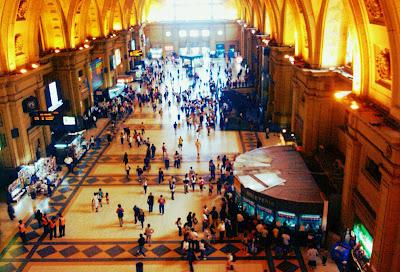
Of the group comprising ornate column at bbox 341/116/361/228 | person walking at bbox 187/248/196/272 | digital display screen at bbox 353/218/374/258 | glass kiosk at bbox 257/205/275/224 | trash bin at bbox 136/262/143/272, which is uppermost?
ornate column at bbox 341/116/361/228

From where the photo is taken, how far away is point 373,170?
13328mm

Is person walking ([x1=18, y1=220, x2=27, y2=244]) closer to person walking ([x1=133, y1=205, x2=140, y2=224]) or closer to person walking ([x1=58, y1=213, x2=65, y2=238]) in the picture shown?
person walking ([x1=58, y1=213, x2=65, y2=238])

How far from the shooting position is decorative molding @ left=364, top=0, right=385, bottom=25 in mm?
11789

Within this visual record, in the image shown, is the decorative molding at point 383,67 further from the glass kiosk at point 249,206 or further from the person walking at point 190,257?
the person walking at point 190,257

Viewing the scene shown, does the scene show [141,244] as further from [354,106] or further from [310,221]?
[354,106]

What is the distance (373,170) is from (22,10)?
18663 millimetres

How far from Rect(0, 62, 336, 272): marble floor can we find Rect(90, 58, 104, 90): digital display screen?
34.0ft

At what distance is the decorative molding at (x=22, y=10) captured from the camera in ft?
71.2

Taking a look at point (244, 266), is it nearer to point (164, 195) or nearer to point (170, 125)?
point (164, 195)

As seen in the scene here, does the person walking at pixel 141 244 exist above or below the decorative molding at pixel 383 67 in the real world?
below

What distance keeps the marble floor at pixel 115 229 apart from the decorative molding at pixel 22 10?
347 inches

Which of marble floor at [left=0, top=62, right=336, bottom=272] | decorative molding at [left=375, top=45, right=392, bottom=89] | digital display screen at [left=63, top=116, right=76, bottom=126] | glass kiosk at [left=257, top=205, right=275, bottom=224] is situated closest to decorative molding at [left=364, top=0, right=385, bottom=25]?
decorative molding at [left=375, top=45, right=392, bottom=89]

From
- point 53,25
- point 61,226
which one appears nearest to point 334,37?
point 61,226

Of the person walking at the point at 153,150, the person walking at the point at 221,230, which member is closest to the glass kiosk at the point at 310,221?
the person walking at the point at 221,230
